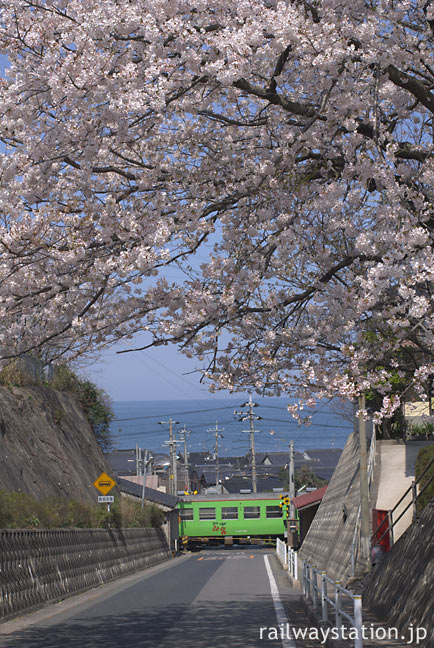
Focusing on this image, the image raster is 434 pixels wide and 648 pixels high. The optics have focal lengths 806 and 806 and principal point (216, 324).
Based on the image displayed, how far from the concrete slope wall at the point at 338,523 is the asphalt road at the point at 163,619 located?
471cm

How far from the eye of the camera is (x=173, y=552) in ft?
176

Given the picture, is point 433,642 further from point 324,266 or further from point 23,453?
point 23,453

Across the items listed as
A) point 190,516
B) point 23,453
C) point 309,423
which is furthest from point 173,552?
point 309,423

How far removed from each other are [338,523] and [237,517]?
23784mm

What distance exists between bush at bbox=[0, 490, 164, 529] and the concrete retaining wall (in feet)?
1.44

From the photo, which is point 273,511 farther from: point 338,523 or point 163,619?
point 163,619

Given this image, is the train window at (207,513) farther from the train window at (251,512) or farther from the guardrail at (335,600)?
Answer: the guardrail at (335,600)

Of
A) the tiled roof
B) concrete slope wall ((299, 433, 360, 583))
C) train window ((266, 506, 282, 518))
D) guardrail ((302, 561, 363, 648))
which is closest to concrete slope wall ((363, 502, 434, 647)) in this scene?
guardrail ((302, 561, 363, 648))

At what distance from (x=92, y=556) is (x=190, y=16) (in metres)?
19.8

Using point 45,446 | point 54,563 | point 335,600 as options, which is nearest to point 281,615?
point 335,600

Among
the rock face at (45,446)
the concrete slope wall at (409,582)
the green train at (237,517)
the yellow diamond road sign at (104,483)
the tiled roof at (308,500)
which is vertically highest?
the rock face at (45,446)

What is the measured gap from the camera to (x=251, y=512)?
181 feet

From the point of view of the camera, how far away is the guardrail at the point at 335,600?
798 cm

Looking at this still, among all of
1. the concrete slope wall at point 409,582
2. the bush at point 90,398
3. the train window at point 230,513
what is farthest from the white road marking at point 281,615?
the train window at point 230,513
